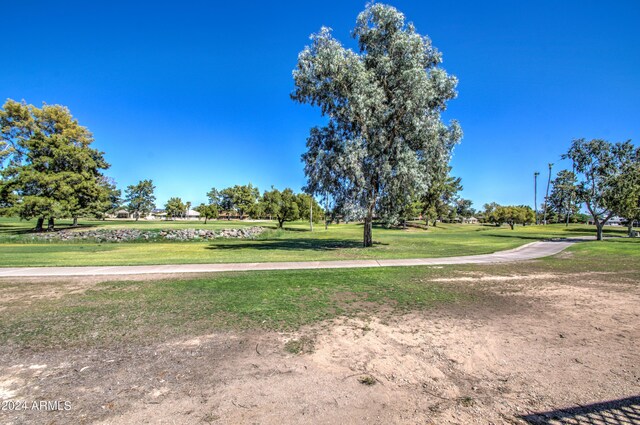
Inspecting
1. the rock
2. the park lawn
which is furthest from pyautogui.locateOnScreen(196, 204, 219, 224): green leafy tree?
the park lawn

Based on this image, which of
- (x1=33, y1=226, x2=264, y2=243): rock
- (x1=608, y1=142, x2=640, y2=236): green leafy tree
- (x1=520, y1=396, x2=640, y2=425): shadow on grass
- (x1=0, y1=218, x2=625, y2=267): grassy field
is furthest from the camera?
(x1=33, y1=226, x2=264, y2=243): rock

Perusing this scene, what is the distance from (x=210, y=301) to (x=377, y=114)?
15672 mm

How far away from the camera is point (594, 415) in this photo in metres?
3.37

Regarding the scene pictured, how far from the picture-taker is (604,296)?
27.4 feet

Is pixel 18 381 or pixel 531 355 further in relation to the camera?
pixel 531 355

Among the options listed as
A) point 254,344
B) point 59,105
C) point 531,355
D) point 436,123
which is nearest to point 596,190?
point 436,123

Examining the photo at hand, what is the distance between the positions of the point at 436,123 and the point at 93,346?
19.8m

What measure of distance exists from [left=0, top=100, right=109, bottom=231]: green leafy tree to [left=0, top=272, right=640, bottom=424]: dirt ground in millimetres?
38652

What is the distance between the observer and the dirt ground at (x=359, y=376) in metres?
3.40

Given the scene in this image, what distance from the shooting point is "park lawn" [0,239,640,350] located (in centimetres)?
583

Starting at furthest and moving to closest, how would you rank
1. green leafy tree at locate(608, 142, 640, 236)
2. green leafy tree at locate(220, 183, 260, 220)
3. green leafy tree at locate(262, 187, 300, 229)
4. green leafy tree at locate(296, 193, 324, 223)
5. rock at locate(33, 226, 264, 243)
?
green leafy tree at locate(220, 183, 260, 220), green leafy tree at locate(296, 193, 324, 223), green leafy tree at locate(262, 187, 300, 229), rock at locate(33, 226, 264, 243), green leafy tree at locate(608, 142, 640, 236)

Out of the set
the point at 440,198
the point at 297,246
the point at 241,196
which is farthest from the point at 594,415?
the point at 241,196

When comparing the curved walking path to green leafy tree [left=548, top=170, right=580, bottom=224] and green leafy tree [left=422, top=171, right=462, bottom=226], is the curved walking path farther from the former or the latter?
green leafy tree [left=422, top=171, right=462, bottom=226]

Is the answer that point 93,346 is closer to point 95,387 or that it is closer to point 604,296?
point 95,387
